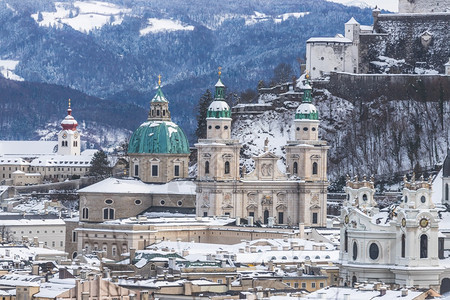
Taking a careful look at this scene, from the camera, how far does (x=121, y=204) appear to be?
553 feet

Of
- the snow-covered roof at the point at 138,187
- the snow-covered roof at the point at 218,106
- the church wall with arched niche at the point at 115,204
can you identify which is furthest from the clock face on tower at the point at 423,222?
the snow-covered roof at the point at 138,187

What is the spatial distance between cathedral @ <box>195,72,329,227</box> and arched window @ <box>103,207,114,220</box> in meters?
7.52

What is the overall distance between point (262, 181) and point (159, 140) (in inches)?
485

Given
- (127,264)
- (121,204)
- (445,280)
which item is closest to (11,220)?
(121,204)

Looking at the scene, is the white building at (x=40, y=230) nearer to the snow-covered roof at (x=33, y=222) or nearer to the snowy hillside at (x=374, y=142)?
the snow-covered roof at (x=33, y=222)

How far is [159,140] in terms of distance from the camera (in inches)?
6821

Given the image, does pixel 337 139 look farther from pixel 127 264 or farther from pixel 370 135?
pixel 127 264

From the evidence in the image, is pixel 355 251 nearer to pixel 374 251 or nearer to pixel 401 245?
pixel 374 251

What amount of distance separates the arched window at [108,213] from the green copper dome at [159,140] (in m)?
7.66

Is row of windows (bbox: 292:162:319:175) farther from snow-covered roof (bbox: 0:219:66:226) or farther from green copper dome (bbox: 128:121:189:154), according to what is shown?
snow-covered roof (bbox: 0:219:66:226)

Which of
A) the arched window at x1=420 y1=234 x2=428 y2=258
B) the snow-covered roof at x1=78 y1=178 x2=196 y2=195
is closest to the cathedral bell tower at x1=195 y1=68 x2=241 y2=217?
the snow-covered roof at x1=78 y1=178 x2=196 y2=195

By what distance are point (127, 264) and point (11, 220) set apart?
231ft

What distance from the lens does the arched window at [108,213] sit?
548 ft

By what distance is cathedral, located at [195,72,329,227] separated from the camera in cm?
16312
